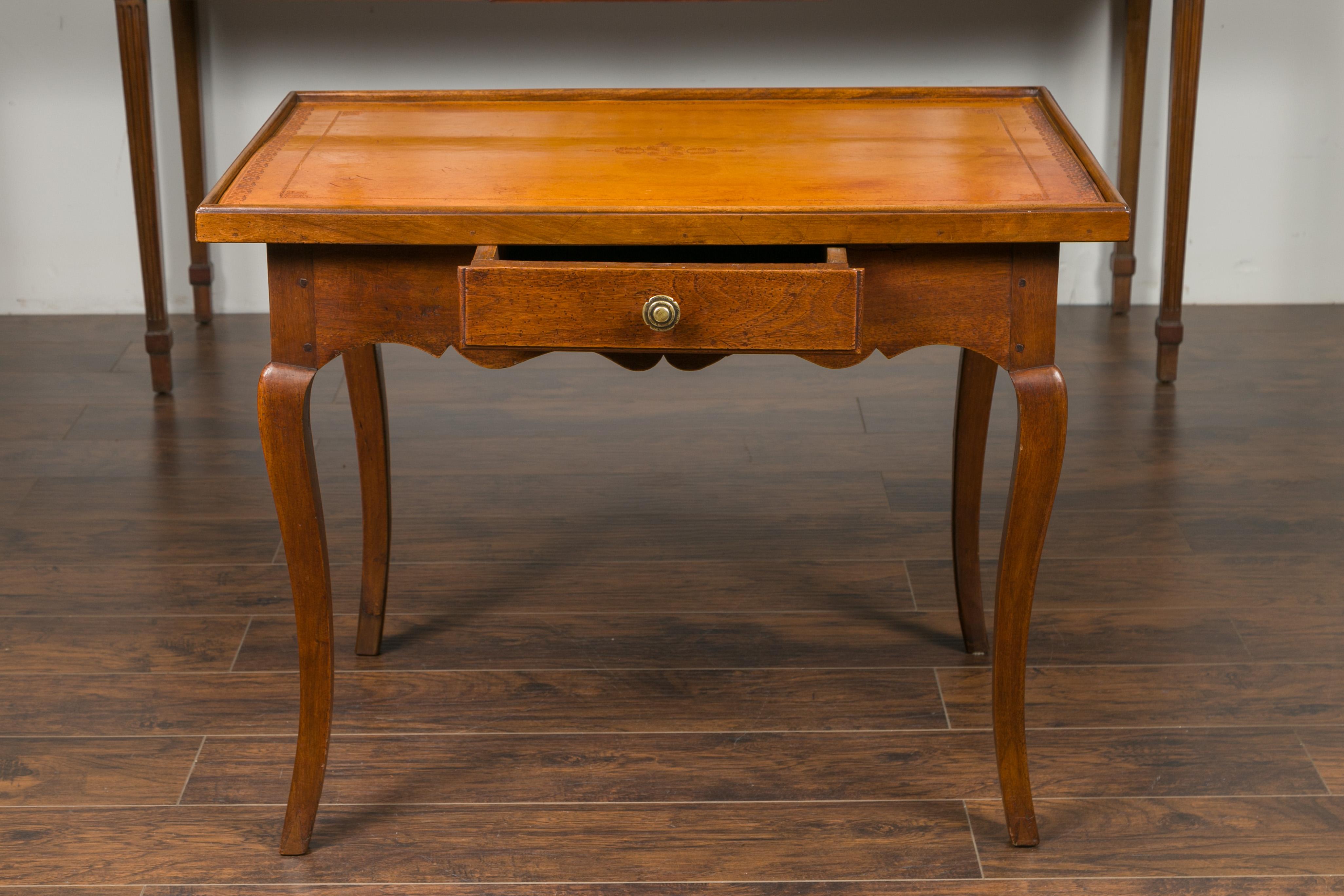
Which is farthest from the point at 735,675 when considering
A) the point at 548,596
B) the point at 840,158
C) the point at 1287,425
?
the point at 1287,425

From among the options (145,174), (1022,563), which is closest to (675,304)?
(1022,563)

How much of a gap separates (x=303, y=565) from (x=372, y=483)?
1.31ft

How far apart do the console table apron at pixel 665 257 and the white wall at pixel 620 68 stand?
1603 millimetres

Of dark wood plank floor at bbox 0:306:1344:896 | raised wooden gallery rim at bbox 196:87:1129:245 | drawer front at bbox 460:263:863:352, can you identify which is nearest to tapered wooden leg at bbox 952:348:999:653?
dark wood plank floor at bbox 0:306:1344:896

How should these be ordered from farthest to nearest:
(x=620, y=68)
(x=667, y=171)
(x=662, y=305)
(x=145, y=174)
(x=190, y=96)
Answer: (x=620, y=68) < (x=190, y=96) < (x=145, y=174) < (x=667, y=171) < (x=662, y=305)

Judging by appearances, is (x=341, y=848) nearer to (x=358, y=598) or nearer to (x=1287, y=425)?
→ (x=358, y=598)

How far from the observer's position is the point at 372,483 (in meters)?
1.85

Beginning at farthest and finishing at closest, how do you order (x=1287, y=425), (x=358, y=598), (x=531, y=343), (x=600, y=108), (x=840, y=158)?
(x=1287, y=425) → (x=358, y=598) → (x=600, y=108) → (x=840, y=158) → (x=531, y=343)

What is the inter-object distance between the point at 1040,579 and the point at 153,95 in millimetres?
2184

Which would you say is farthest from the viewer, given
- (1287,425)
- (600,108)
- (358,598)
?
(1287,425)

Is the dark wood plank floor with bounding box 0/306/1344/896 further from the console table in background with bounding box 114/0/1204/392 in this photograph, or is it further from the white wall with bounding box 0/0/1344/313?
the white wall with bounding box 0/0/1344/313

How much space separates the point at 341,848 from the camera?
1.57 metres

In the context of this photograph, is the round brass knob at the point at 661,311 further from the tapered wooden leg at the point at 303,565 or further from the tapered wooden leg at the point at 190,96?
the tapered wooden leg at the point at 190,96

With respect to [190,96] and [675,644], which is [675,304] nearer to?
[675,644]
